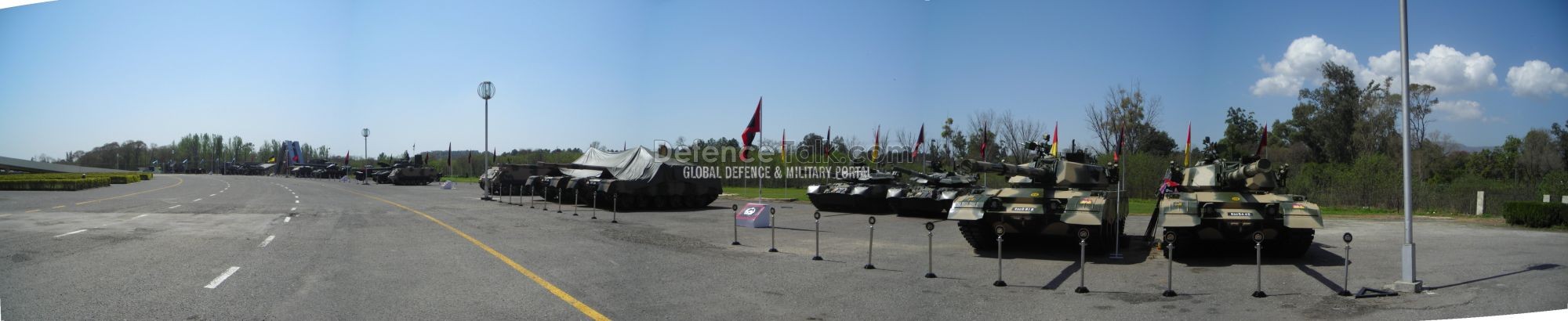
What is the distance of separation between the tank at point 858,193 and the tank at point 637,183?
3.95 m

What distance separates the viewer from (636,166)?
2681 centimetres

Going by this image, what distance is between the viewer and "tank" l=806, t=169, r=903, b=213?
2478 centimetres

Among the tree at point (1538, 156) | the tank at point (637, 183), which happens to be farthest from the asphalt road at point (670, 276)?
the tree at point (1538, 156)

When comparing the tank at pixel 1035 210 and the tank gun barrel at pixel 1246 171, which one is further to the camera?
the tank gun barrel at pixel 1246 171

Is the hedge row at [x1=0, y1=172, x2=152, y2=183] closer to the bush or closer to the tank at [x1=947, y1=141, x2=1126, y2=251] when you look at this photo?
the tank at [x1=947, y1=141, x2=1126, y2=251]

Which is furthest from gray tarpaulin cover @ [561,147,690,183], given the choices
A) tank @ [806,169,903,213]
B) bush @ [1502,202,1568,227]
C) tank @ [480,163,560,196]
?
bush @ [1502,202,1568,227]

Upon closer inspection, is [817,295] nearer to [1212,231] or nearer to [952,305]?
[952,305]

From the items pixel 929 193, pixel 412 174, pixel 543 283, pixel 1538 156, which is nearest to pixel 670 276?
pixel 543 283

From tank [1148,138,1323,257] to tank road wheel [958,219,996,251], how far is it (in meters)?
2.46

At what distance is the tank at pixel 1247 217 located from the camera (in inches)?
470

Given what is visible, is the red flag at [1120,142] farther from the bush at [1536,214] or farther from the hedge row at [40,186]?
the hedge row at [40,186]

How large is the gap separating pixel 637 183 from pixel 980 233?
14522 mm

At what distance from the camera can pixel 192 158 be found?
455 feet

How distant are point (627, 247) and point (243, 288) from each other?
235 inches
